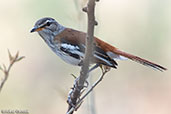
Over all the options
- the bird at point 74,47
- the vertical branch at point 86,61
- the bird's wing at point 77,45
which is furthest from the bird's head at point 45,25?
the vertical branch at point 86,61

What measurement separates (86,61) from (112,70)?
434 cm

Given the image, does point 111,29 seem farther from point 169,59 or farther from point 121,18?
point 169,59

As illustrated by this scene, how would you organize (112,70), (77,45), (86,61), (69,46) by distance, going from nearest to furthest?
(86,61)
(77,45)
(69,46)
(112,70)

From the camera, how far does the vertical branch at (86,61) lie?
7.45ft

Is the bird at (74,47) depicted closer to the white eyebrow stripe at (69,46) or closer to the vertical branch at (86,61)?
the white eyebrow stripe at (69,46)

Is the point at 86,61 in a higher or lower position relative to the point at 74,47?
higher

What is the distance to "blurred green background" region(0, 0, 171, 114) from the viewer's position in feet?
22.2

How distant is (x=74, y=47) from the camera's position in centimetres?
383

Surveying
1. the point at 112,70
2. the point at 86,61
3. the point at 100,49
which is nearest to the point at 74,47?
the point at 100,49

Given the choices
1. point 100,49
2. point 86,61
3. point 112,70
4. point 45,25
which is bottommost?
point 112,70

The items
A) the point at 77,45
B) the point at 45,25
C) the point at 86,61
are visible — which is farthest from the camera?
the point at 45,25

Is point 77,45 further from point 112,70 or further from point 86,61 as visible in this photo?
point 112,70

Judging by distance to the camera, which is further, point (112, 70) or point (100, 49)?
point (112, 70)

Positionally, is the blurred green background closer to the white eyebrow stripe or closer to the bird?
the bird
